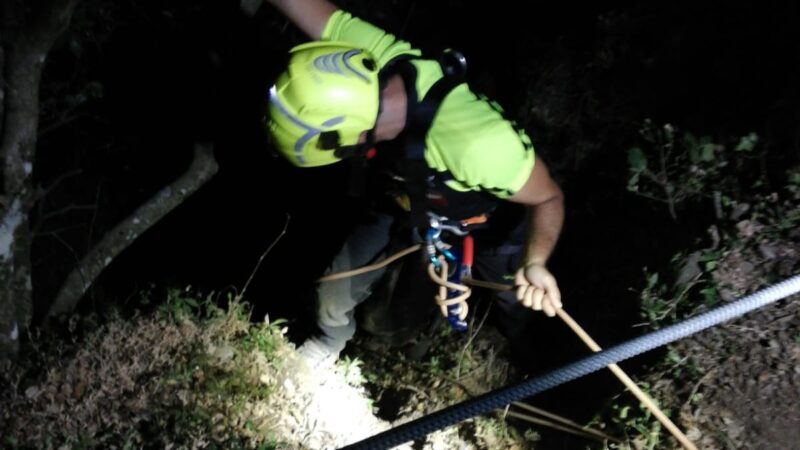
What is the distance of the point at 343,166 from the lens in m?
5.02

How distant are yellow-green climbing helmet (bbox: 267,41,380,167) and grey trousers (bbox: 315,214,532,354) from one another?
45.1 inches

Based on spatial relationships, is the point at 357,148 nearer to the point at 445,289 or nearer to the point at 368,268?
the point at 445,289

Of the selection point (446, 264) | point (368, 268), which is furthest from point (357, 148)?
point (368, 268)

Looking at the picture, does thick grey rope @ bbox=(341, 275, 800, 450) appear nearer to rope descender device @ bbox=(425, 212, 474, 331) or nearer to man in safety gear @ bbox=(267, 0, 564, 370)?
man in safety gear @ bbox=(267, 0, 564, 370)

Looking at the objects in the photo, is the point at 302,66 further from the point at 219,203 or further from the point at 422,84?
the point at 219,203

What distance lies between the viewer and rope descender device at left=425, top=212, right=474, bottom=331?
2902 mm

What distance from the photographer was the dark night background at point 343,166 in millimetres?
3768

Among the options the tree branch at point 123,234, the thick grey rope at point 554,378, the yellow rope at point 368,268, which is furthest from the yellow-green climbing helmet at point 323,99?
the tree branch at point 123,234

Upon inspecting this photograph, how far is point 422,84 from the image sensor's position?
8.07 ft

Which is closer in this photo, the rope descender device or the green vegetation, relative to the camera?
the green vegetation

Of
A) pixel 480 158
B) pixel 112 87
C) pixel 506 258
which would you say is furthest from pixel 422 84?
pixel 112 87

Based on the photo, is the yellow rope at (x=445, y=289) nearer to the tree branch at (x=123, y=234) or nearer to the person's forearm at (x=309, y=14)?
the person's forearm at (x=309, y=14)

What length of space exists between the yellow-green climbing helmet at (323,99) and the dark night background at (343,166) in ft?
3.68

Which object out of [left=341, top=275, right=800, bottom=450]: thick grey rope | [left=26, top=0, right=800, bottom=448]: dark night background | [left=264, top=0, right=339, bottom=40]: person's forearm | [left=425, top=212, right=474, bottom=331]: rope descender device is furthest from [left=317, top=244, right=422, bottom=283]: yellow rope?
[left=341, top=275, right=800, bottom=450]: thick grey rope
